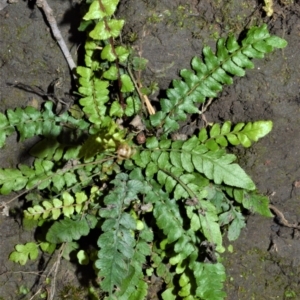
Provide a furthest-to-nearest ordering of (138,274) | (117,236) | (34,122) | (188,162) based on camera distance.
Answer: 1. (34,122)
2. (138,274)
3. (188,162)
4. (117,236)

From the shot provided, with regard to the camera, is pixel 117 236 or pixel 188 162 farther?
pixel 188 162

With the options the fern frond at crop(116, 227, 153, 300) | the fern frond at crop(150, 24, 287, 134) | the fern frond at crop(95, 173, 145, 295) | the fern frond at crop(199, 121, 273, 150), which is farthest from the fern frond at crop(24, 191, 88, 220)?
the fern frond at crop(199, 121, 273, 150)

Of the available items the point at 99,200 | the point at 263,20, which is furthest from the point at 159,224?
the point at 263,20

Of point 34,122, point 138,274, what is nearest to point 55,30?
point 34,122

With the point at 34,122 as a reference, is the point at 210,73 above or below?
above

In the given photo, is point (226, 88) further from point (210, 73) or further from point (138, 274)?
point (138, 274)
